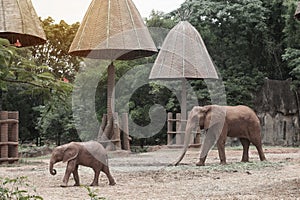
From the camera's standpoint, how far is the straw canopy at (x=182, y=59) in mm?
16156

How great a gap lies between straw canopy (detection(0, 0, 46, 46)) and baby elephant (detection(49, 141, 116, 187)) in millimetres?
Result: 5619

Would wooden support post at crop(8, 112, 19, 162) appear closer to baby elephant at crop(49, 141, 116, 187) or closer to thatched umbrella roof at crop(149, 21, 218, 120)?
thatched umbrella roof at crop(149, 21, 218, 120)

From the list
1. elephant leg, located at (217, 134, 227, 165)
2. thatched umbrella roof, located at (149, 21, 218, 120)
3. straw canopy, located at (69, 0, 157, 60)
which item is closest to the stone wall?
thatched umbrella roof, located at (149, 21, 218, 120)

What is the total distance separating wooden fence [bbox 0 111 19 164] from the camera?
12.4 metres

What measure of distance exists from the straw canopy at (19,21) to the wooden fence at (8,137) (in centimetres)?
189

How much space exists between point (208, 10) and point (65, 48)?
7672 millimetres

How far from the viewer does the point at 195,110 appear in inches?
433

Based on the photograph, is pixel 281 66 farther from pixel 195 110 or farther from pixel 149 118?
pixel 195 110

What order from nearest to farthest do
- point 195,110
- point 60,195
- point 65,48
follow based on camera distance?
point 60,195 → point 195,110 → point 65,48

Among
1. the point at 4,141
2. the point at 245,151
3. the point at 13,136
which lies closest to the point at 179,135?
the point at 245,151

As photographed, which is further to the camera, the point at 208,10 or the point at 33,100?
the point at 33,100

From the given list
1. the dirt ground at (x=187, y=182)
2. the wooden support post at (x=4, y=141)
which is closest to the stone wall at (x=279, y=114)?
the dirt ground at (x=187, y=182)

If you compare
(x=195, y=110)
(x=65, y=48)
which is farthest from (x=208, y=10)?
(x=195, y=110)

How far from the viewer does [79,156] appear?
24.3 feet
